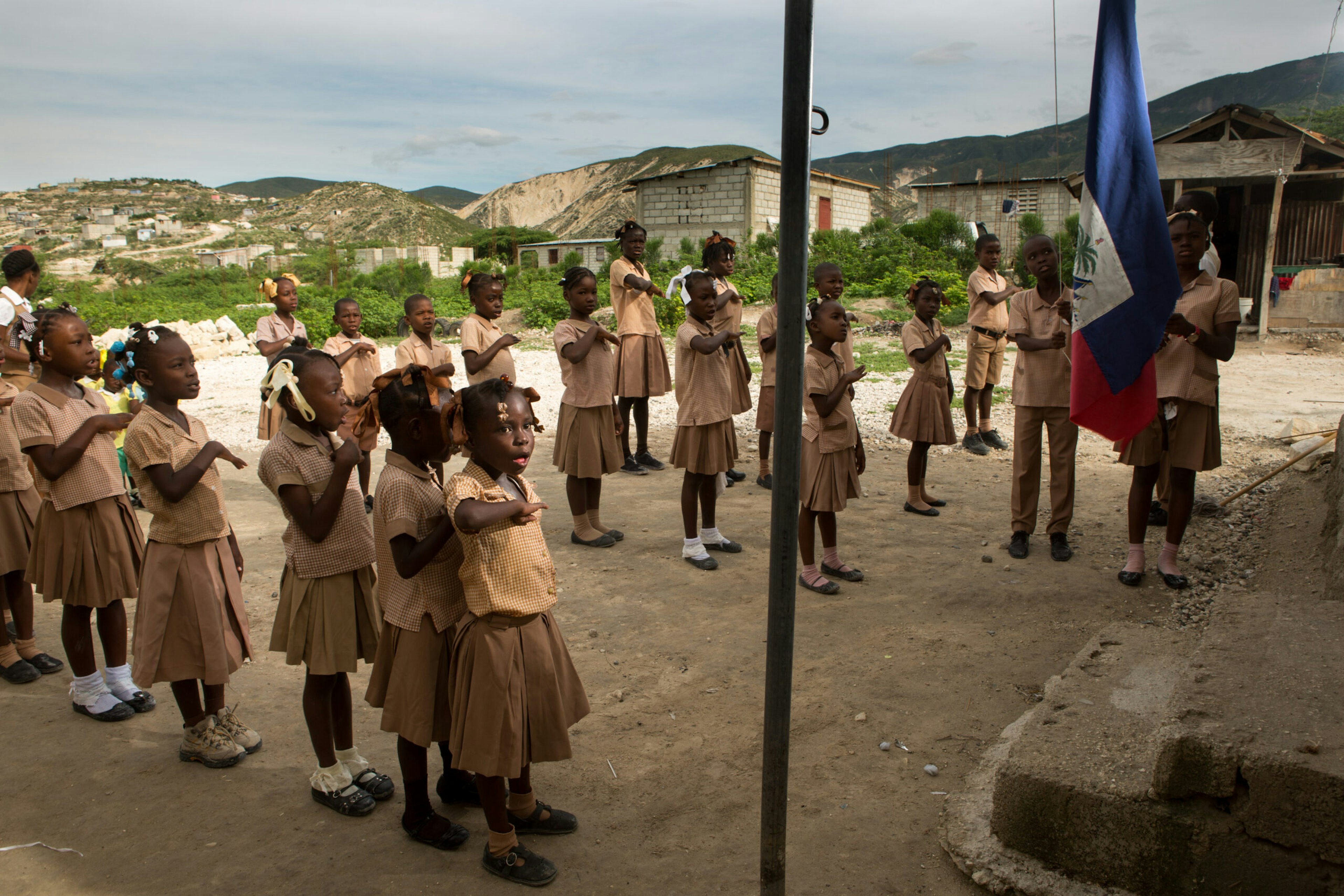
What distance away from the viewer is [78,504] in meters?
3.47

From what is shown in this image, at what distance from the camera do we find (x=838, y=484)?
479 cm

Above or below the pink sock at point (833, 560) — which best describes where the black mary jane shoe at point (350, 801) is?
below

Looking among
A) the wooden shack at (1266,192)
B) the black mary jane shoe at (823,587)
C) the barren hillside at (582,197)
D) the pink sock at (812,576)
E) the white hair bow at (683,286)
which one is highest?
the barren hillside at (582,197)

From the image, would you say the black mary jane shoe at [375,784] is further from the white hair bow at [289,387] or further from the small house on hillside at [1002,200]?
the small house on hillside at [1002,200]

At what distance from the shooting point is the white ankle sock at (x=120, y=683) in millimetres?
3684

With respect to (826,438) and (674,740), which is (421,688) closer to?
(674,740)

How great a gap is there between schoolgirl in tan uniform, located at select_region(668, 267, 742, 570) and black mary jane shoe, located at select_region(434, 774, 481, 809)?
8.16ft

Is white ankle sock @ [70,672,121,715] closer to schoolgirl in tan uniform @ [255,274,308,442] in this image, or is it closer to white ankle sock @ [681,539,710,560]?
schoolgirl in tan uniform @ [255,274,308,442]

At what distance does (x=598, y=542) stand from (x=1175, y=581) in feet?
11.1

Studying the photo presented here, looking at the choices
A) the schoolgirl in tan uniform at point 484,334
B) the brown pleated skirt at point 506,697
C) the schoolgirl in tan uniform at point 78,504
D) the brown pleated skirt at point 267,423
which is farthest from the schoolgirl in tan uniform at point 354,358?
the brown pleated skirt at point 506,697

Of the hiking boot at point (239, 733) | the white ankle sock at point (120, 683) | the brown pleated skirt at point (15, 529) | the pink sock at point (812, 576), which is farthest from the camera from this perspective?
the pink sock at point (812, 576)

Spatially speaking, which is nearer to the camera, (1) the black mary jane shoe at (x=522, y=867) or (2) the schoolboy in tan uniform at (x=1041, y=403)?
(1) the black mary jane shoe at (x=522, y=867)

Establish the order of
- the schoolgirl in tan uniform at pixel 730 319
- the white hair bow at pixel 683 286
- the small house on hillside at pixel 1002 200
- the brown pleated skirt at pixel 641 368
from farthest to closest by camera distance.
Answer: the small house on hillside at pixel 1002 200, the brown pleated skirt at pixel 641 368, the schoolgirl in tan uniform at pixel 730 319, the white hair bow at pixel 683 286

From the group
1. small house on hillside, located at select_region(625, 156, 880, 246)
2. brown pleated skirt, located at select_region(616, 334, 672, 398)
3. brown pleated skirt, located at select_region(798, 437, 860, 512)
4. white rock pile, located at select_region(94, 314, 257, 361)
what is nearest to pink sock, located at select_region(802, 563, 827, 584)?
brown pleated skirt, located at select_region(798, 437, 860, 512)
